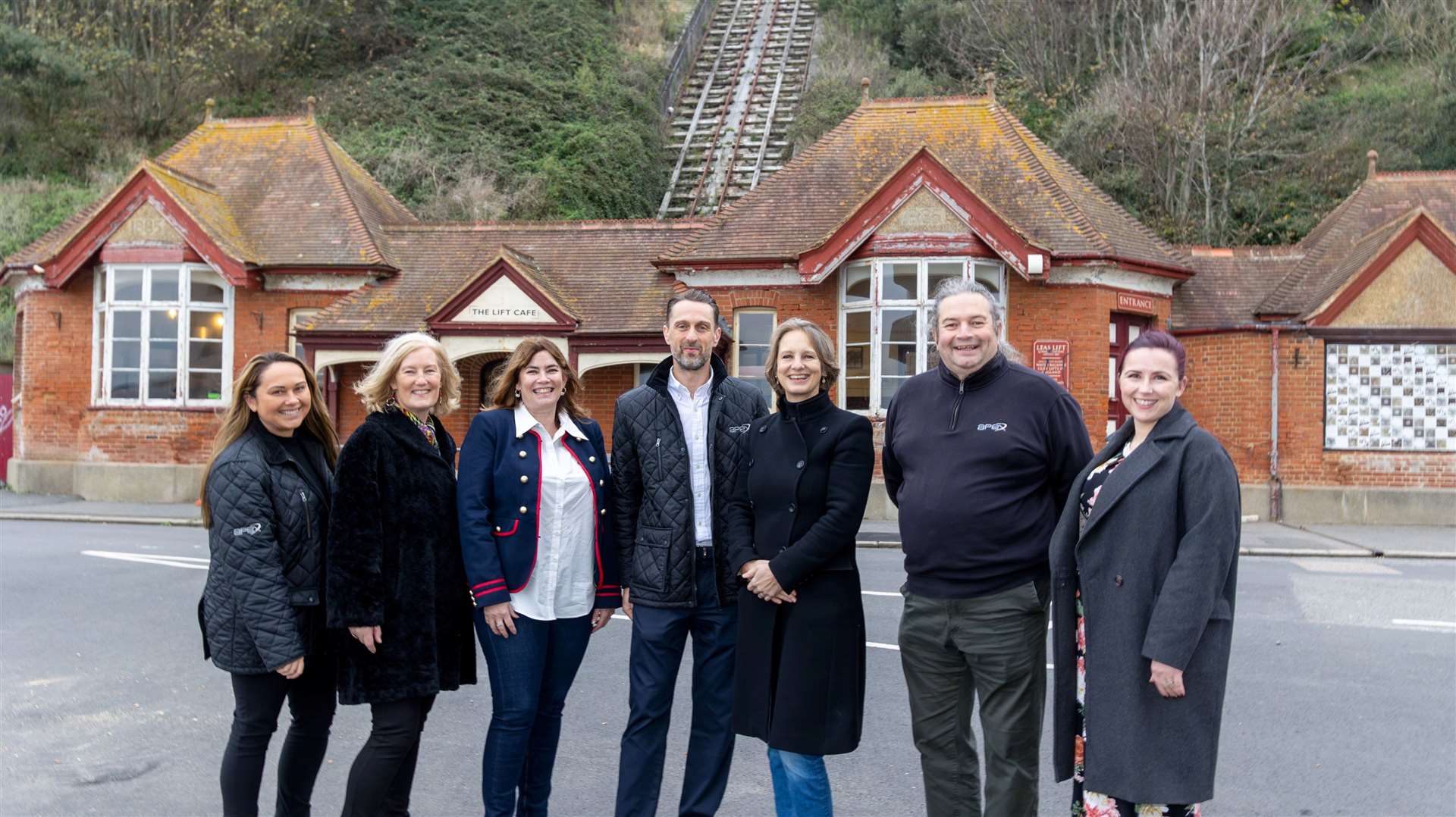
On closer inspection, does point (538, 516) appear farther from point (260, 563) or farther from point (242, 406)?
point (242, 406)

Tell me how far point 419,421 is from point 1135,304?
15879 mm

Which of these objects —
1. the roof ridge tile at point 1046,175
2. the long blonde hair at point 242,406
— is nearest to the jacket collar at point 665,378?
the long blonde hair at point 242,406

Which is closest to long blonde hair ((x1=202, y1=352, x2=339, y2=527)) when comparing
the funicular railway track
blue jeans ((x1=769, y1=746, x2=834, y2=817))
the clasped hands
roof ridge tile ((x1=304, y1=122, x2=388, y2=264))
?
the clasped hands

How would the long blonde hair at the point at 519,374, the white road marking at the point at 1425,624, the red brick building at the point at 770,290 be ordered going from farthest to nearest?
the red brick building at the point at 770,290, the white road marking at the point at 1425,624, the long blonde hair at the point at 519,374

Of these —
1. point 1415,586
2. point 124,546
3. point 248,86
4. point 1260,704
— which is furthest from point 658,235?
point 248,86

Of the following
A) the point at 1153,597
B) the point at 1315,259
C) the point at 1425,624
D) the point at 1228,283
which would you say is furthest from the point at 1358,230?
the point at 1153,597

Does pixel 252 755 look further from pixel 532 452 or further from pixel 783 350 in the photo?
pixel 783 350

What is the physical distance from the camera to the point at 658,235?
808 inches

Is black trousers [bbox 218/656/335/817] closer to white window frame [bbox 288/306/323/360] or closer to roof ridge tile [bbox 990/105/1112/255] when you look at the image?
roof ridge tile [bbox 990/105/1112/255]

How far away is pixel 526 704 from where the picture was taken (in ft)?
14.5

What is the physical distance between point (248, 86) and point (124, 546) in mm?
27724

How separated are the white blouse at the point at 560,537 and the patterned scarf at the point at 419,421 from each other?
0.35 m

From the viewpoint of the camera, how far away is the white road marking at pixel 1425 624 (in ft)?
30.5

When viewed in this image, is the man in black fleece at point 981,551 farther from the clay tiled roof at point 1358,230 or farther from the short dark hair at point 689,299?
the clay tiled roof at point 1358,230
